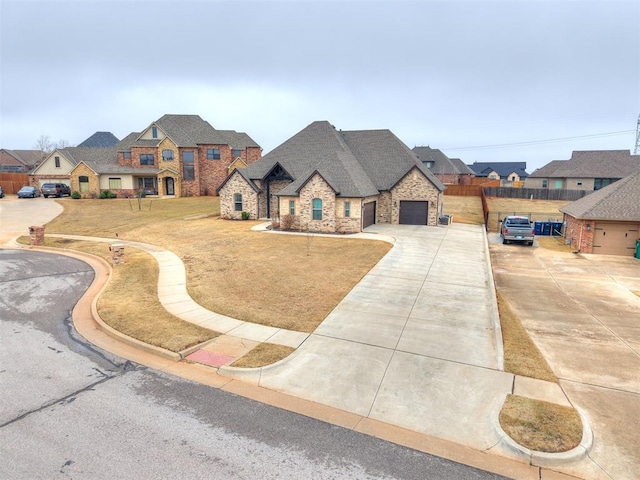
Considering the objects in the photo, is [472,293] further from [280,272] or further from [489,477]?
[489,477]

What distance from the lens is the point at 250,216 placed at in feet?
117

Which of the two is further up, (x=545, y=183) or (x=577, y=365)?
(x=545, y=183)

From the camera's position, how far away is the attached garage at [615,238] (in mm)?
24641

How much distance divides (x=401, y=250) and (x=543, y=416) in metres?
15.7

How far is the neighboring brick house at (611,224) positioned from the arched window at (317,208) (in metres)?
18.0

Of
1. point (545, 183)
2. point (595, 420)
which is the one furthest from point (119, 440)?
point (545, 183)

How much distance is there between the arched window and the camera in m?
30.1

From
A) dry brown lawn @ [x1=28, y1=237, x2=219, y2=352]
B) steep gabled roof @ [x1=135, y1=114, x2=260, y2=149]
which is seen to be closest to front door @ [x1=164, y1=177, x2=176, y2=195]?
steep gabled roof @ [x1=135, y1=114, x2=260, y2=149]

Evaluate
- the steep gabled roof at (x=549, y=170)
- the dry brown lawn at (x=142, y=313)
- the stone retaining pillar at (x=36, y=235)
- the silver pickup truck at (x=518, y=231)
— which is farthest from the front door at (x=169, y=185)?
the steep gabled roof at (x=549, y=170)

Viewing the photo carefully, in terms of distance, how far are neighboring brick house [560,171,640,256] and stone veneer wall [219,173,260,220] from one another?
2581 centimetres

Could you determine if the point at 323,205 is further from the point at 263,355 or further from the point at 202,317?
the point at 263,355

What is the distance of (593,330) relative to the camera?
12125 millimetres

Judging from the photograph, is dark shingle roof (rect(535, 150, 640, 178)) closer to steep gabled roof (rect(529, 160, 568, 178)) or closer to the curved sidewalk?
steep gabled roof (rect(529, 160, 568, 178))

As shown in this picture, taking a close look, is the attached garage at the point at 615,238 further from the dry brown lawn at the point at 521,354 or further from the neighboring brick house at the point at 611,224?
the dry brown lawn at the point at 521,354
